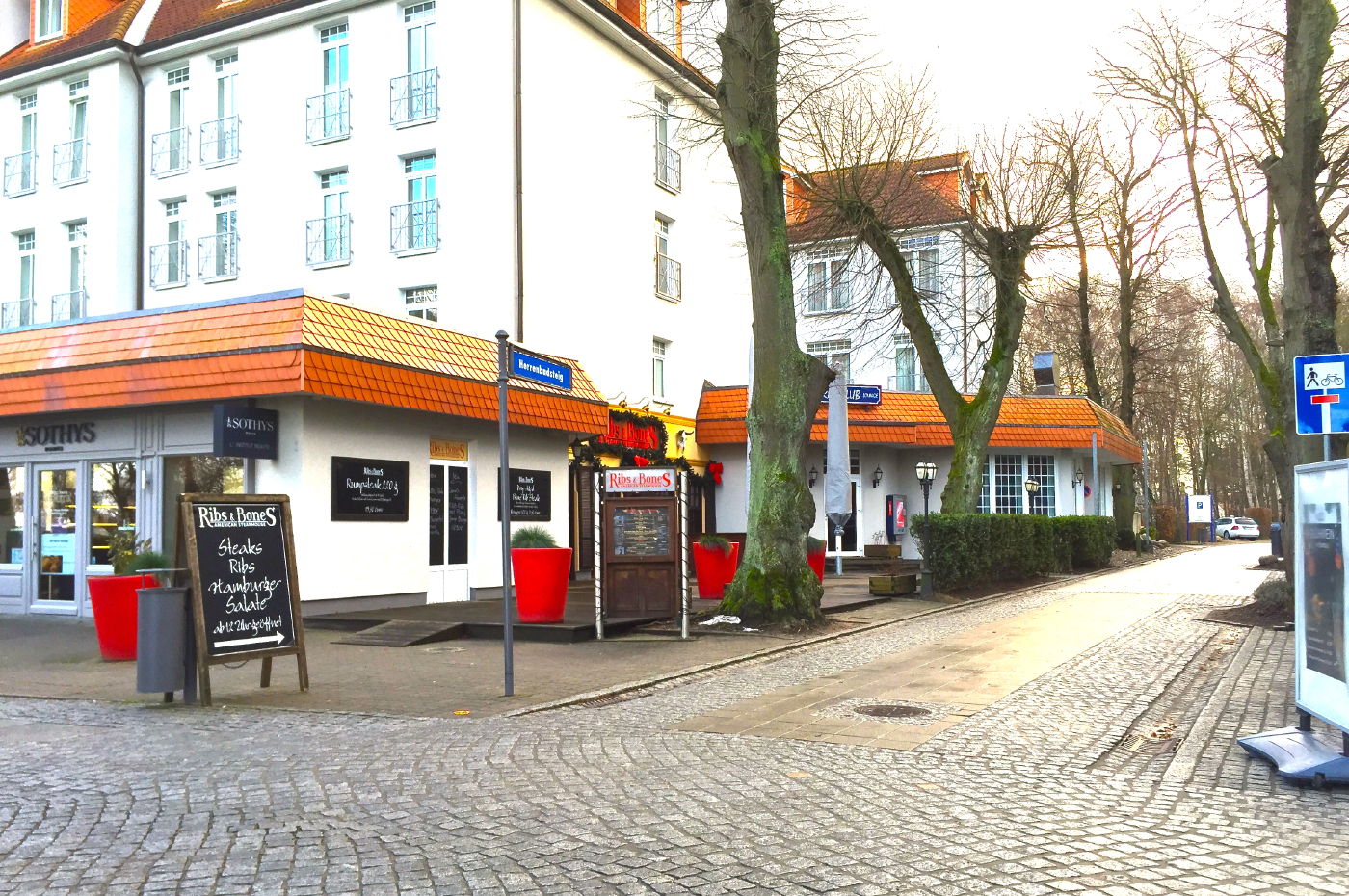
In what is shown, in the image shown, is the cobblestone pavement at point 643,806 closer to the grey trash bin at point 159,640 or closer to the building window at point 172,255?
the grey trash bin at point 159,640

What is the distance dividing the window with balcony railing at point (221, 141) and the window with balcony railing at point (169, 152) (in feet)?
1.93

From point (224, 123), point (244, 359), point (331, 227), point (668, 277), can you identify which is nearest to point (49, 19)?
point (224, 123)

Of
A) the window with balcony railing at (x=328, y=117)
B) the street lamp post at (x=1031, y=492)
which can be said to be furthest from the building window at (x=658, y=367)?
the street lamp post at (x=1031, y=492)

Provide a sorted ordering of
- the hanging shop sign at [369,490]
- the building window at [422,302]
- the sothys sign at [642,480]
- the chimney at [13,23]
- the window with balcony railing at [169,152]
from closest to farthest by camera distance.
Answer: the sothys sign at [642,480] → the hanging shop sign at [369,490] → the building window at [422,302] → the window with balcony railing at [169,152] → the chimney at [13,23]

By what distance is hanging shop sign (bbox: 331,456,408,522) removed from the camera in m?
16.0

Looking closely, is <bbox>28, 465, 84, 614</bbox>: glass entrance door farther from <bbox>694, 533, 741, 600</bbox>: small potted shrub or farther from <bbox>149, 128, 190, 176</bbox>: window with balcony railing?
<bbox>149, 128, 190, 176</bbox>: window with balcony railing

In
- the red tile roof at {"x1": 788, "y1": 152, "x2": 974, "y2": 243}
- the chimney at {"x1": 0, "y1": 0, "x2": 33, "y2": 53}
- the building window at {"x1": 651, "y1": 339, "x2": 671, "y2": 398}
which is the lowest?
the building window at {"x1": 651, "y1": 339, "x2": 671, "y2": 398}

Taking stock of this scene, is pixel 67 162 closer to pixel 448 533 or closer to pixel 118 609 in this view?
pixel 448 533

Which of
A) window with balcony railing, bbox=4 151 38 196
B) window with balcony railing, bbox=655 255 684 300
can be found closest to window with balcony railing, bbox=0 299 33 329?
window with balcony railing, bbox=4 151 38 196

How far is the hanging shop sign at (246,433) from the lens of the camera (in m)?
14.6

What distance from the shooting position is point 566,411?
2003 centimetres

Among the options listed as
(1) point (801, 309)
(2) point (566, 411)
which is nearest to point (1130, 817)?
(2) point (566, 411)

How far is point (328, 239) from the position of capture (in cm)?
2408

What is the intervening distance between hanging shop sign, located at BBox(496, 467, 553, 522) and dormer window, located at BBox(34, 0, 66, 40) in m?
18.6
